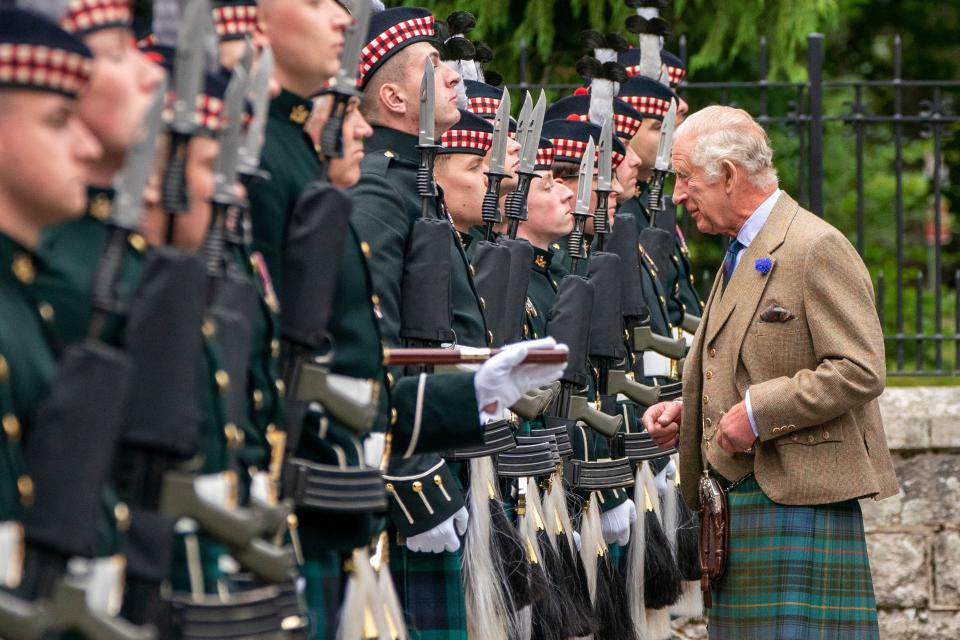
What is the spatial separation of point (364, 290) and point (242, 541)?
1.08m

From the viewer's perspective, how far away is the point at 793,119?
9125mm

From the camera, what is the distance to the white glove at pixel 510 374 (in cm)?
427

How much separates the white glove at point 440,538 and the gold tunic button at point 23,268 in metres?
2.28

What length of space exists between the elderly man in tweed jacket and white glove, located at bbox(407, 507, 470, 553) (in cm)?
81

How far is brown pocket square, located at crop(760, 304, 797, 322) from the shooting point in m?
5.32

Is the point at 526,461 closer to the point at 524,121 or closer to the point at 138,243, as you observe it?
the point at 524,121

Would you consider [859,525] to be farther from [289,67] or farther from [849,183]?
[849,183]

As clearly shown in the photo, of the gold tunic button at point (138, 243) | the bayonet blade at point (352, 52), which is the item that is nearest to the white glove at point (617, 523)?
the bayonet blade at point (352, 52)

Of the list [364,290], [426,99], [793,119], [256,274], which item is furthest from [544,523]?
[793,119]

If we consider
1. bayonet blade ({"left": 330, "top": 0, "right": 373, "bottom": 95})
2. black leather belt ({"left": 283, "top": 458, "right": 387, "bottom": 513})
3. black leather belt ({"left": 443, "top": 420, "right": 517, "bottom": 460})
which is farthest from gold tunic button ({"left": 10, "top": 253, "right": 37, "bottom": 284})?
black leather belt ({"left": 443, "top": 420, "right": 517, "bottom": 460})

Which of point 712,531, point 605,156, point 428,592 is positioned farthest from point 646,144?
point 428,592

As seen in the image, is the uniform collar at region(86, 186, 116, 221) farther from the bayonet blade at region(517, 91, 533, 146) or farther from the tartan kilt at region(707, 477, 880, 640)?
the bayonet blade at region(517, 91, 533, 146)

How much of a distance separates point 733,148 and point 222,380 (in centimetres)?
268

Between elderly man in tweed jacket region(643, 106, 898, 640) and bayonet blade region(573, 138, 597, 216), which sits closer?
elderly man in tweed jacket region(643, 106, 898, 640)
